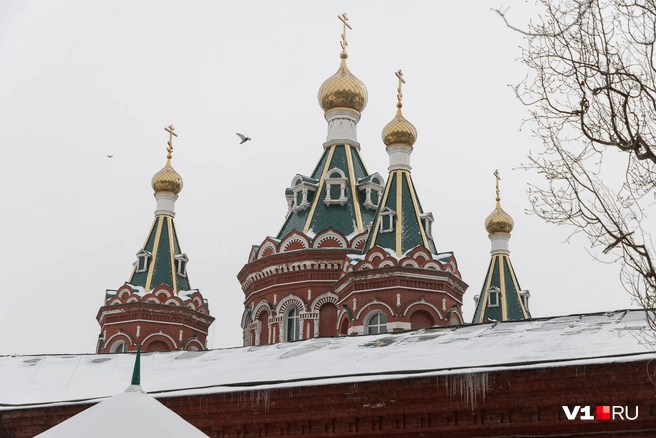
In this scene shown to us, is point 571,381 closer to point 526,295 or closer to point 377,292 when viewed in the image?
point 377,292

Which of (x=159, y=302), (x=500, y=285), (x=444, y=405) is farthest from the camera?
(x=500, y=285)

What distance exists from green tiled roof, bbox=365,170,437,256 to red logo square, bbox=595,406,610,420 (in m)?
12.3

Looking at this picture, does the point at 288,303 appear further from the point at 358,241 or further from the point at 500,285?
the point at 500,285

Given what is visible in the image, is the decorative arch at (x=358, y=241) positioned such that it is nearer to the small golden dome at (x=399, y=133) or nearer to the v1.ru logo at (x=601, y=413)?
the small golden dome at (x=399, y=133)

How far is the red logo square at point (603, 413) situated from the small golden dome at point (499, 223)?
66.7 feet

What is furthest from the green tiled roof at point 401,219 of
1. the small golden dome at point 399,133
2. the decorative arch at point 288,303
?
the decorative arch at point 288,303

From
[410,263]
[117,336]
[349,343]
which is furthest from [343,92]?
[349,343]

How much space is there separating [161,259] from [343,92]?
743cm

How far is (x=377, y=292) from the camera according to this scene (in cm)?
2441

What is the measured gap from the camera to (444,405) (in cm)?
1355

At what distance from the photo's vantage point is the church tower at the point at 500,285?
1201 inches

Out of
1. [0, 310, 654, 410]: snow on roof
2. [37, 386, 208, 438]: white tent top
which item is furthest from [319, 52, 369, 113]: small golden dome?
[37, 386, 208, 438]: white tent top

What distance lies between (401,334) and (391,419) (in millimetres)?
3223

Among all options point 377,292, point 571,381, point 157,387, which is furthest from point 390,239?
point 571,381
